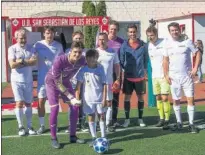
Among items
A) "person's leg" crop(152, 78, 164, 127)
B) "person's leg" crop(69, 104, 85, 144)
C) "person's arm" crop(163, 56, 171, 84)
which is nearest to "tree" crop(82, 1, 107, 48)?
"person's leg" crop(152, 78, 164, 127)

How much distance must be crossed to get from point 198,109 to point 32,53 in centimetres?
504

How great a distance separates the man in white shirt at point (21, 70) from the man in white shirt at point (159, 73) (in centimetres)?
239

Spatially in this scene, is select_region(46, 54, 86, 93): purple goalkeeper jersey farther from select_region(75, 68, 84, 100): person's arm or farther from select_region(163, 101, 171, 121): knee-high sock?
select_region(163, 101, 171, 121): knee-high sock

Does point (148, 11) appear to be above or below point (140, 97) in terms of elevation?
above

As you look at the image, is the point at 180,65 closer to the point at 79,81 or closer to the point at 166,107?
the point at 166,107

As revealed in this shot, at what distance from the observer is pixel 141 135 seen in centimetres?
836

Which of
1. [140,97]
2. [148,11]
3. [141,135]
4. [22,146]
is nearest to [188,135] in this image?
[141,135]

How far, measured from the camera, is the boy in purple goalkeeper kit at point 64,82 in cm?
730

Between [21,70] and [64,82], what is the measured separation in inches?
43.7

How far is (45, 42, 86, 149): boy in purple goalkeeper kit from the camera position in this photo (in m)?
7.30

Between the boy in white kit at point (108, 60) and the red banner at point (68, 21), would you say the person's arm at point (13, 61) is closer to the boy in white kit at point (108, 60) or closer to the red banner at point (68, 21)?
the boy in white kit at point (108, 60)

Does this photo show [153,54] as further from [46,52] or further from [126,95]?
[46,52]

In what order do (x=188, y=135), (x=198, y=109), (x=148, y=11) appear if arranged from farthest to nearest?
1. (x=148, y=11)
2. (x=198, y=109)
3. (x=188, y=135)

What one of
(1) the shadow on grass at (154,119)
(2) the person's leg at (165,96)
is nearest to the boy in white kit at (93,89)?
(2) the person's leg at (165,96)
